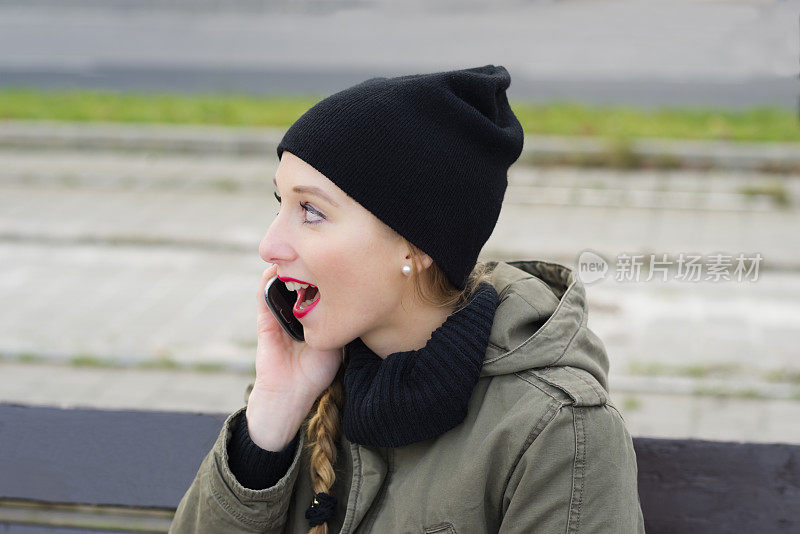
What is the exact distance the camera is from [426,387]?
177 centimetres

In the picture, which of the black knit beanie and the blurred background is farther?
the blurred background

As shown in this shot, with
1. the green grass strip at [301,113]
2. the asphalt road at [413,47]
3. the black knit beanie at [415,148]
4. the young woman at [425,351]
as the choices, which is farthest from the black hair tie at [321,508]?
the asphalt road at [413,47]

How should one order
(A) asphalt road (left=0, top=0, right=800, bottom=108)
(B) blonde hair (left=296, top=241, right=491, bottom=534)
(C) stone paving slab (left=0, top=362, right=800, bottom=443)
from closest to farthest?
Answer: 1. (B) blonde hair (left=296, top=241, right=491, bottom=534)
2. (C) stone paving slab (left=0, top=362, right=800, bottom=443)
3. (A) asphalt road (left=0, top=0, right=800, bottom=108)

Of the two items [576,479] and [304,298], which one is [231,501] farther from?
[576,479]

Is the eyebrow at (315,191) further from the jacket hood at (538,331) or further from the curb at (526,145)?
the curb at (526,145)

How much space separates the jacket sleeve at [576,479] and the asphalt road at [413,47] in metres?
9.43

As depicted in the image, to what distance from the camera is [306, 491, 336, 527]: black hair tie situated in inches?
75.4

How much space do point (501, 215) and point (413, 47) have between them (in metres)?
5.84

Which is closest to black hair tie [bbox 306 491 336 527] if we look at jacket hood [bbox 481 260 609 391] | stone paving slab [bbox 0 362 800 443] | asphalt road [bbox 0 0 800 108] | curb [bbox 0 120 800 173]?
jacket hood [bbox 481 260 609 391]

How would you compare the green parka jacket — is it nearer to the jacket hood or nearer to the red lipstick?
the jacket hood

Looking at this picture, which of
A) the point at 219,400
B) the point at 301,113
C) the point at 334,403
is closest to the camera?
the point at 334,403

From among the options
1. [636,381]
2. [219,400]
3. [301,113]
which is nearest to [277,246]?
[219,400]

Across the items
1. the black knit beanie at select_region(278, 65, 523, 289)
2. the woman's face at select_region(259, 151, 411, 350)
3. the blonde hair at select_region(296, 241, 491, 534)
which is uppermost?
the black knit beanie at select_region(278, 65, 523, 289)

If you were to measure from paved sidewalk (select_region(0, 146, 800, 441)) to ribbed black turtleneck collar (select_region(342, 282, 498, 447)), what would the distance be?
10.7ft
